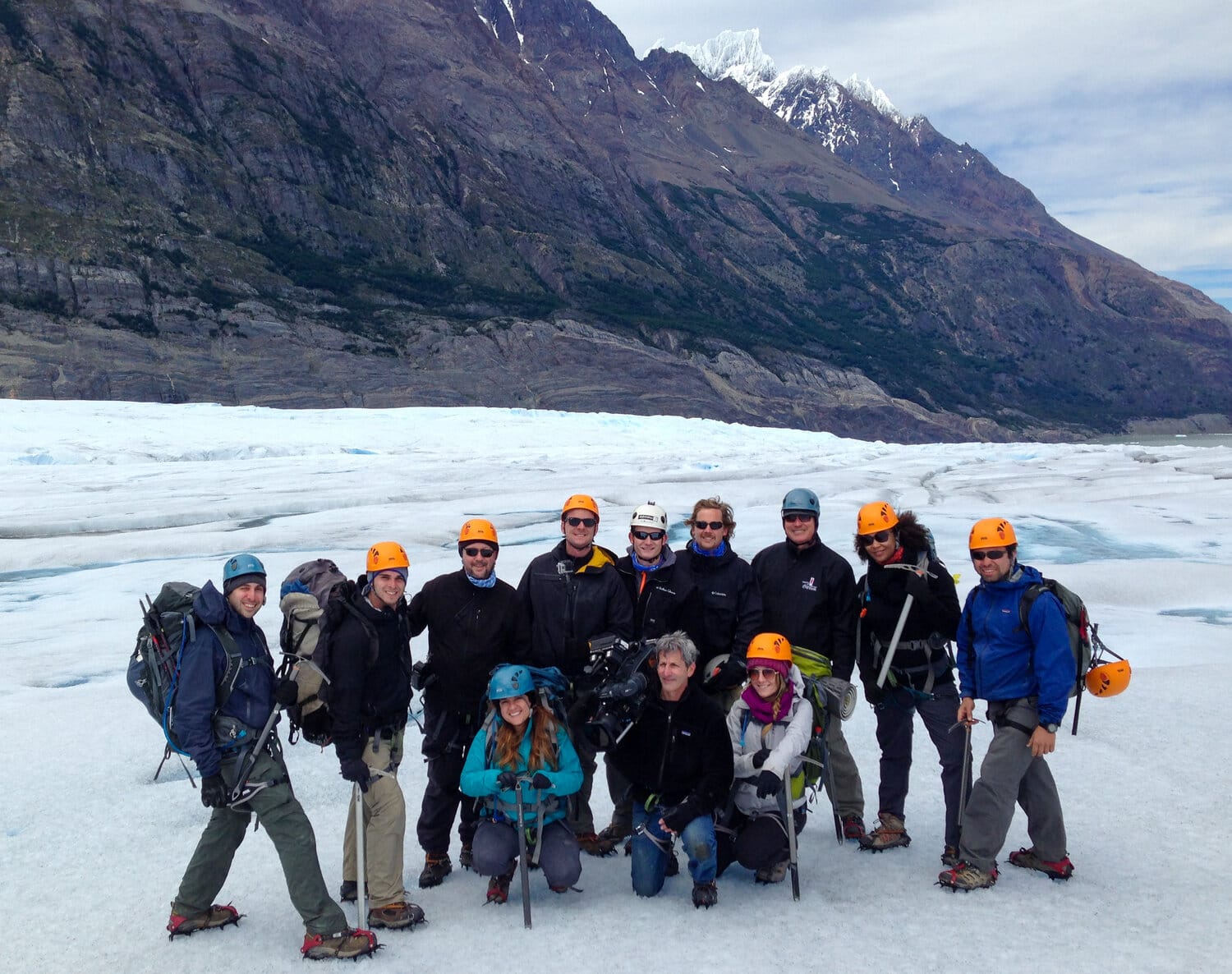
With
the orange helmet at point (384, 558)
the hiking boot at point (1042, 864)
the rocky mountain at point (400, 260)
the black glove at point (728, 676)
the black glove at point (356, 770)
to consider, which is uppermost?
the rocky mountain at point (400, 260)

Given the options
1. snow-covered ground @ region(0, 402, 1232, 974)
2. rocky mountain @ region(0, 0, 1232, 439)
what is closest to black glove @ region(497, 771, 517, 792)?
snow-covered ground @ region(0, 402, 1232, 974)

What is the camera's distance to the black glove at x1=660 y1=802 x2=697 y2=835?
4.11m

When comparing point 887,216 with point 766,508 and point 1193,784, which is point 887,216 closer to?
point 766,508

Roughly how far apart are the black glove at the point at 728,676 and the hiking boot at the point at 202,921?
91.1 inches

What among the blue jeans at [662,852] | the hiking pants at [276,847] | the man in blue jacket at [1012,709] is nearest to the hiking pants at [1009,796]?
the man in blue jacket at [1012,709]

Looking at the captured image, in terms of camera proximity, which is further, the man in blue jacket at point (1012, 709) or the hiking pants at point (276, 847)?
the man in blue jacket at point (1012, 709)

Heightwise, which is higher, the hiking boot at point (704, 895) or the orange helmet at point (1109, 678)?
the orange helmet at point (1109, 678)

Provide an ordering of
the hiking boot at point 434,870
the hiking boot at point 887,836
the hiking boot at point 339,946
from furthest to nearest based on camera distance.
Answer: the hiking boot at point 887,836, the hiking boot at point 434,870, the hiking boot at point 339,946

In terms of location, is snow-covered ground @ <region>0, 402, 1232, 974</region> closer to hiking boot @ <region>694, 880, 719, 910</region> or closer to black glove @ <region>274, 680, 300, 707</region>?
hiking boot @ <region>694, 880, 719, 910</region>

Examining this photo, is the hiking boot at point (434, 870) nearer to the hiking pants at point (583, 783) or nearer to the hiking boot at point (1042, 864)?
the hiking pants at point (583, 783)

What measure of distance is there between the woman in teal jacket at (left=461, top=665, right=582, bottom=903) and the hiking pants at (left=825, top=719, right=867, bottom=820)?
136 centimetres

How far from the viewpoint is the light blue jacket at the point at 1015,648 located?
3961 mm

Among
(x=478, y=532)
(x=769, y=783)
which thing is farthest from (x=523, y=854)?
(x=478, y=532)

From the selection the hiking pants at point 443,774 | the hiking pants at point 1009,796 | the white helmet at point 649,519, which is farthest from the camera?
the white helmet at point 649,519
